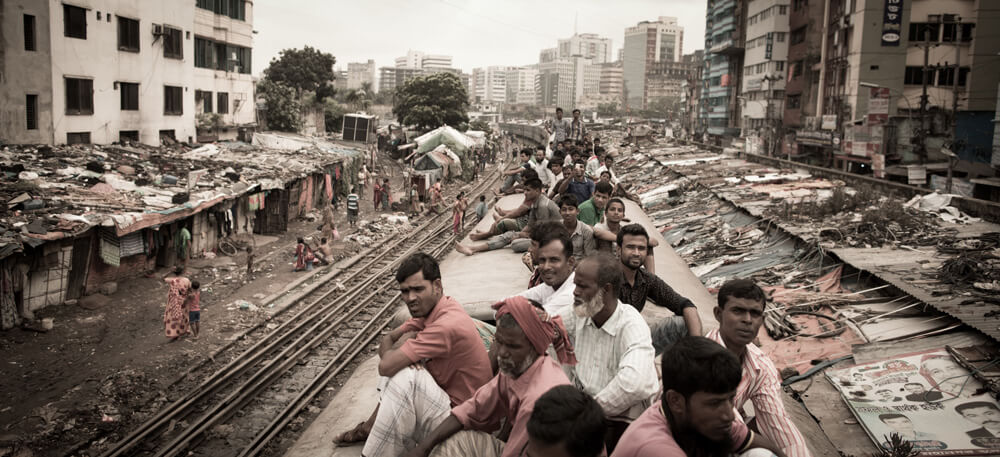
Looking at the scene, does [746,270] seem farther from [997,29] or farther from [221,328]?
[997,29]

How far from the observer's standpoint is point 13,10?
18.8 metres

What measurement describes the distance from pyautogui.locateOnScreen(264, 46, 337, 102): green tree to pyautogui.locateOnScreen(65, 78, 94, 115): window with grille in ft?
120

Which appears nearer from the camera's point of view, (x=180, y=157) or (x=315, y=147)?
(x=180, y=157)

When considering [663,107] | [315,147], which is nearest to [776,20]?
[315,147]

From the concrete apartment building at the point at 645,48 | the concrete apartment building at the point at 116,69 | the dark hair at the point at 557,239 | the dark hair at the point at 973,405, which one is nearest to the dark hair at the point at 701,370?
the dark hair at the point at 557,239

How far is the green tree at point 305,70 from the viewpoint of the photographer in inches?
2322

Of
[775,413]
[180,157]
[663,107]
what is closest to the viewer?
[775,413]

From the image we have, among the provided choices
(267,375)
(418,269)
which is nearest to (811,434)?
Result: (418,269)

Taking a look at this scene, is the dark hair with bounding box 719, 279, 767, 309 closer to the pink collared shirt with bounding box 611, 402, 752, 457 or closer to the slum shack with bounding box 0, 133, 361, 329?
the pink collared shirt with bounding box 611, 402, 752, 457

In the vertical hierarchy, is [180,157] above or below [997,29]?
below

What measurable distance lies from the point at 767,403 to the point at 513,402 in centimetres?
130

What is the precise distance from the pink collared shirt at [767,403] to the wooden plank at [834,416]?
164 inches

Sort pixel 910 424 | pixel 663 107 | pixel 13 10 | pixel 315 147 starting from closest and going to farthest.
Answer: pixel 910 424, pixel 13 10, pixel 315 147, pixel 663 107

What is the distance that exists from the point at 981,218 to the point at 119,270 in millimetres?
17936
